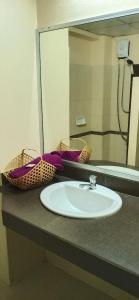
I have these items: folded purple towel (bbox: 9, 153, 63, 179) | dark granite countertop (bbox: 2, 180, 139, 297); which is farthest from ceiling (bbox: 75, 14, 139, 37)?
dark granite countertop (bbox: 2, 180, 139, 297)

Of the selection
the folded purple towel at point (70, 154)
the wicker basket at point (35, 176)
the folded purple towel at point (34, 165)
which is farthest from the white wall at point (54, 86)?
the wicker basket at point (35, 176)

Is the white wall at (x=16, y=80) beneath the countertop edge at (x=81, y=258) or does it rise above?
above

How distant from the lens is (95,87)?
1.65 meters

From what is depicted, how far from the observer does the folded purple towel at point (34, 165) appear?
160 centimetres

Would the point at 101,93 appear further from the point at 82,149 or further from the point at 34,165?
the point at 34,165

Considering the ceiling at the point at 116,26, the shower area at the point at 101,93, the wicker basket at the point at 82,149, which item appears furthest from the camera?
Result: the wicker basket at the point at 82,149

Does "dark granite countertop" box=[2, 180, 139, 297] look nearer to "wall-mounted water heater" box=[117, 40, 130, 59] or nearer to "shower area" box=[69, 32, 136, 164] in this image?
"shower area" box=[69, 32, 136, 164]

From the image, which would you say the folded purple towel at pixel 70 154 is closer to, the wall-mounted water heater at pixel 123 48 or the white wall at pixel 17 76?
the white wall at pixel 17 76

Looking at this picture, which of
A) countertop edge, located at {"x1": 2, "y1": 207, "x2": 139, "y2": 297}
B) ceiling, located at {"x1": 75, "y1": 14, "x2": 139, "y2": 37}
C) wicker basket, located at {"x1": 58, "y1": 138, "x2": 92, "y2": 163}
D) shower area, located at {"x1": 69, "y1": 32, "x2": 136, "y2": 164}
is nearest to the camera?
countertop edge, located at {"x1": 2, "y1": 207, "x2": 139, "y2": 297}

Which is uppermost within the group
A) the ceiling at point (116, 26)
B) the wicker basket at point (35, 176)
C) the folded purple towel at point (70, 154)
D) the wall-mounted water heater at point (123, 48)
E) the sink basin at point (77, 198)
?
the ceiling at point (116, 26)

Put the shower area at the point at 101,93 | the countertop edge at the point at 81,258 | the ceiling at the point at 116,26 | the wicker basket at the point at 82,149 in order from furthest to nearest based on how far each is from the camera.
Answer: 1. the wicker basket at the point at 82,149
2. the shower area at the point at 101,93
3. the ceiling at the point at 116,26
4. the countertop edge at the point at 81,258

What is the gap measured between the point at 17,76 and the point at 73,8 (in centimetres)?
54

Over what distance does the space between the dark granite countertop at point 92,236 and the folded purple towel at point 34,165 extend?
0.17m

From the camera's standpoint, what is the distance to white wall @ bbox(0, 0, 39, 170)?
1602mm
